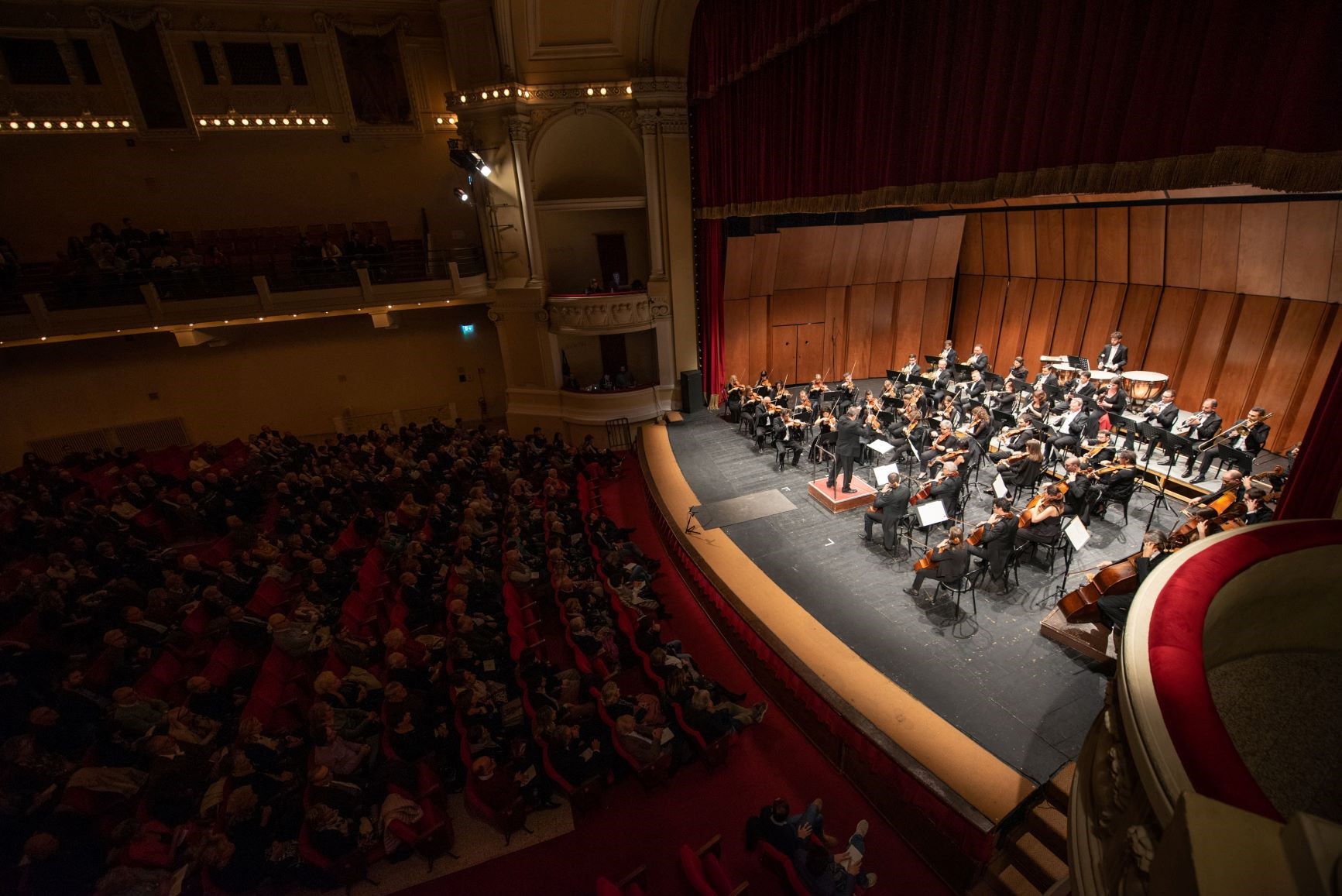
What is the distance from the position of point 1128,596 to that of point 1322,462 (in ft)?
6.01

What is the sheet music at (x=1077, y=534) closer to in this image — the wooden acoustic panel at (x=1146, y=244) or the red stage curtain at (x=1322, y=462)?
the red stage curtain at (x=1322, y=462)

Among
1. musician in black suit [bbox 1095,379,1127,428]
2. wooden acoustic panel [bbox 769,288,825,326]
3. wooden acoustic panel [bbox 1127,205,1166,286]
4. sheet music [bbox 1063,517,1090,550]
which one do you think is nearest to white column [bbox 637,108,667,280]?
wooden acoustic panel [bbox 769,288,825,326]

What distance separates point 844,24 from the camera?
23.5ft

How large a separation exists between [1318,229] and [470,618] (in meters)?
12.5

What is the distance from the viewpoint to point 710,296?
12367 millimetres

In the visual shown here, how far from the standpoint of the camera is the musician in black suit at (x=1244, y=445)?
23.4ft

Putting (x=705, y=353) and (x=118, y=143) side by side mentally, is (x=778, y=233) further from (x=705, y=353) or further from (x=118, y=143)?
(x=118, y=143)

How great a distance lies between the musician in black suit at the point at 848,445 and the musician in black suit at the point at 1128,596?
345 cm

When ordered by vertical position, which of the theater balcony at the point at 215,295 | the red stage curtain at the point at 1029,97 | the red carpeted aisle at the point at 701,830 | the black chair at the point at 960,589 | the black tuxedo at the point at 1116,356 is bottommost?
the red carpeted aisle at the point at 701,830

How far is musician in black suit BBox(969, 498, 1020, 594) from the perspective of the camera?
5.84 metres

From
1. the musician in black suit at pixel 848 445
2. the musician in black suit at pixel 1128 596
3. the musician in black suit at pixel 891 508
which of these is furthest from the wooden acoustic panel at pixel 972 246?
the musician in black suit at pixel 1128 596

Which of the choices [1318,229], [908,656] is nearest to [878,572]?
[908,656]

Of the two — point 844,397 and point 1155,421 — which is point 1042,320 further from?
point 844,397

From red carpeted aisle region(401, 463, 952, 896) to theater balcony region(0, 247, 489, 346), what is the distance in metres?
10.5
